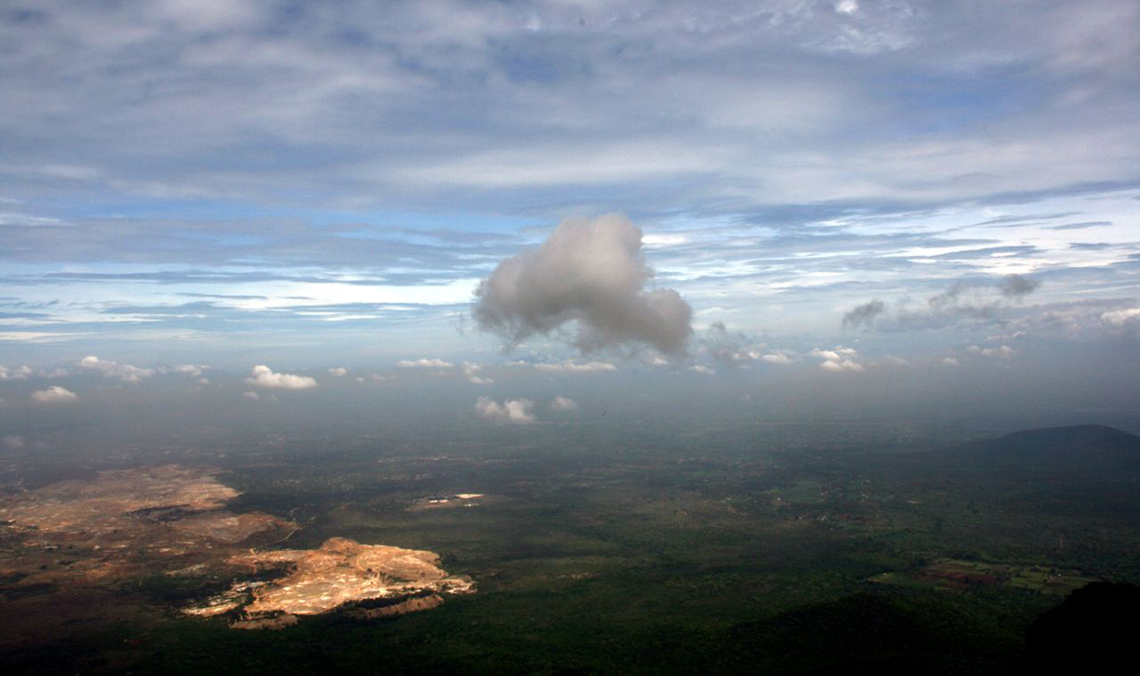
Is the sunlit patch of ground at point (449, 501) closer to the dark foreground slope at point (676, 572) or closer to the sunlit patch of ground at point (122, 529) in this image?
the dark foreground slope at point (676, 572)

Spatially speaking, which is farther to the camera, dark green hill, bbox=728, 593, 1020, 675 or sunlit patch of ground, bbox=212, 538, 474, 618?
sunlit patch of ground, bbox=212, 538, 474, 618

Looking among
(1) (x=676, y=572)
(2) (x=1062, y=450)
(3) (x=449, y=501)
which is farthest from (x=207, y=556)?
(2) (x=1062, y=450)

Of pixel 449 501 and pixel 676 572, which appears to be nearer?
pixel 676 572

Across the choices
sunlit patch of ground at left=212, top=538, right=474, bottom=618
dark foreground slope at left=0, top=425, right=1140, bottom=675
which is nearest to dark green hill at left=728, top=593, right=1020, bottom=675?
dark foreground slope at left=0, top=425, right=1140, bottom=675

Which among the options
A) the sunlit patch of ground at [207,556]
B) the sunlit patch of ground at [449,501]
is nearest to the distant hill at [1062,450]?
the sunlit patch of ground at [449,501]

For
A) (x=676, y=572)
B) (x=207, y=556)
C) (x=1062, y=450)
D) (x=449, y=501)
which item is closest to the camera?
(x=676, y=572)

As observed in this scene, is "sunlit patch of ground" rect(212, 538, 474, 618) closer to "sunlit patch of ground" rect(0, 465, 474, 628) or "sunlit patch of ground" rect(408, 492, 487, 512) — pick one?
"sunlit patch of ground" rect(0, 465, 474, 628)

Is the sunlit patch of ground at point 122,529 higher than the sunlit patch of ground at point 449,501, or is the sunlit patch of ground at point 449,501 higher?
the sunlit patch of ground at point 122,529

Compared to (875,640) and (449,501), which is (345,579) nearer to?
(449,501)

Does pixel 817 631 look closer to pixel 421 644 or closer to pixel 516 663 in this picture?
pixel 516 663

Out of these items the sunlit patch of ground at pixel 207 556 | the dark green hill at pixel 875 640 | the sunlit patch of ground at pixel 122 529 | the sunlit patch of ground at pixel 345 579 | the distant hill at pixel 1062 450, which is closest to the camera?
the dark green hill at pixel 875 640

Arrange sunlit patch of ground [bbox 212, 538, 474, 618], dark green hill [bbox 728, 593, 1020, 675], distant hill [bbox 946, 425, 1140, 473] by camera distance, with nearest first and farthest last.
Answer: dark green hill [bbox 728, 593, 1020, 675] → sunlit patch of ground [bbox 212, 538, 474, 618] → distant hill [bbox 946, 425, 1140, 473]

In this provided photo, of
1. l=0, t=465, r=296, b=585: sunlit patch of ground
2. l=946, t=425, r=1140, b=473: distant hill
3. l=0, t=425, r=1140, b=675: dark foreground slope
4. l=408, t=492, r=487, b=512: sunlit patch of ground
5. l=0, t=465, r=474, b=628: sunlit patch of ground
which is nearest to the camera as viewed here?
l=0, t=425, r=1140, b=675: dark foreground slope
